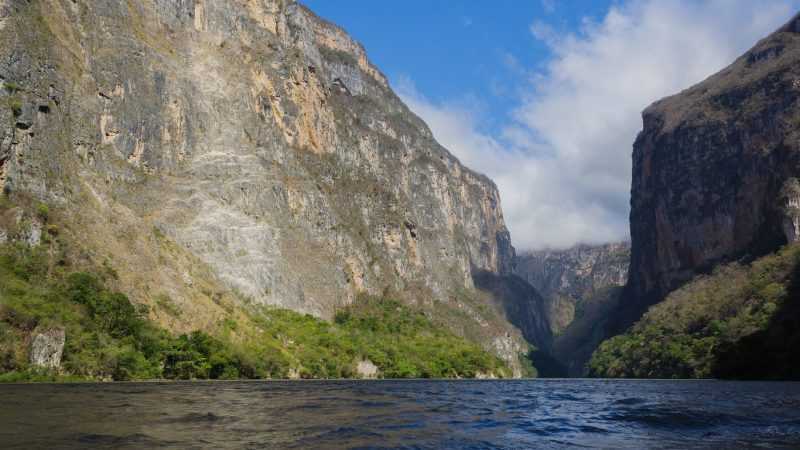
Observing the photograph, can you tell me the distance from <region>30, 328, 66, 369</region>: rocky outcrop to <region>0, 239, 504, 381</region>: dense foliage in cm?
66

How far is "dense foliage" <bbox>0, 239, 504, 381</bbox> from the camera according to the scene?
66250 millimetres

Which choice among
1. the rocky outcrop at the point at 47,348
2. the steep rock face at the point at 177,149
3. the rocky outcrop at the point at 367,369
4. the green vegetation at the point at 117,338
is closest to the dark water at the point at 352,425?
the rocky outcrop at the point at 47,348

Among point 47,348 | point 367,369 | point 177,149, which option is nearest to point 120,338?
point 47,348

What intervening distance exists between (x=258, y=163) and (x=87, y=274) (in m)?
79.7

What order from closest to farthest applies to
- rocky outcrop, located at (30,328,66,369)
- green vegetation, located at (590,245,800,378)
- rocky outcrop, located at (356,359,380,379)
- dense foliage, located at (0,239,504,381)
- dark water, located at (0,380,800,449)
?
dark water, located at (0,380,800,449), rocky outcrop, located at (30,328,66,369), dense foliage, located at (0,239,504,381), green vegetation, located at (590,245,800,378), rocky outcrop, located at (356,359,380,379)

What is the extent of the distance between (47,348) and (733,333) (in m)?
128

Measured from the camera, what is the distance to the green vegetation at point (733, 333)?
12131cm

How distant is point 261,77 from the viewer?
178 m

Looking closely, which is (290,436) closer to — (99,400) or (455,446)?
(455,446)

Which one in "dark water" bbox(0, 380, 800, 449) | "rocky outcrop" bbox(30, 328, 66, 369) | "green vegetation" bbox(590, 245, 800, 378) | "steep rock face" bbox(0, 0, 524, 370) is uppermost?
"steep rock face" bbox(0, 0, 524, 370)

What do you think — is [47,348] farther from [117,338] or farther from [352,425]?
[352,425]

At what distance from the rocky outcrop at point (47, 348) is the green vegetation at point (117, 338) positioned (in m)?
0.69

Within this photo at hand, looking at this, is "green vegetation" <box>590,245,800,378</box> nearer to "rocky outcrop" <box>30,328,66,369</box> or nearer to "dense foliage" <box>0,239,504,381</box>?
"dense foliage" <box>0,239,504,381</box>

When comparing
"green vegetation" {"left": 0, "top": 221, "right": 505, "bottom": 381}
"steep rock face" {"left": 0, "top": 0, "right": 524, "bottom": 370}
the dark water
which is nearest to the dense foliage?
"green vegetation" {"left": 0, "top": 221, "right": 505, "bottom": 381}
